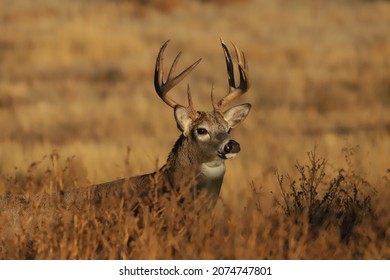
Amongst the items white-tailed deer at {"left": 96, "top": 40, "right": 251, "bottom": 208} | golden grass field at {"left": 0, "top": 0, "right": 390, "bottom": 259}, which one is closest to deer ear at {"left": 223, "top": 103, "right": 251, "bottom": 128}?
white-tailed deer at {"left": 96, "top": 40, "right": 251, "bottom": 208}

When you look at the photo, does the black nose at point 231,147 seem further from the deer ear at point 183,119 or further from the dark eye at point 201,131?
the deer ear at point 183,119

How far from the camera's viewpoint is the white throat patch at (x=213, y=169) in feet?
27.7

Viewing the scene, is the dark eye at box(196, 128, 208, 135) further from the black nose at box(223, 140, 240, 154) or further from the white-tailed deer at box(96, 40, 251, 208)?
the black nose at box(223, 140, 240, 154)

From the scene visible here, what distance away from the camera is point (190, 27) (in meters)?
36.2

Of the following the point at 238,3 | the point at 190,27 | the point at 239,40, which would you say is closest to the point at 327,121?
the point at 239,40

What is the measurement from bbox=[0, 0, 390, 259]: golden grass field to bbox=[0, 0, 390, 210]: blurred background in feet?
0.21

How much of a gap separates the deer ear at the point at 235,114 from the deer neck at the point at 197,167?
502 millimetres

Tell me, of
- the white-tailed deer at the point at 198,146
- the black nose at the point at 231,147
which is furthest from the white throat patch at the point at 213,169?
the black nose at the point at 231,147

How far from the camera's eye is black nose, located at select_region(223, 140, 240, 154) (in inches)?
326

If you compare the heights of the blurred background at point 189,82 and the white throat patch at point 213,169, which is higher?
the blurred background at point 189,82

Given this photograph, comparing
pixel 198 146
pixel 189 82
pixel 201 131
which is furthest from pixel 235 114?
pixel 189 82
